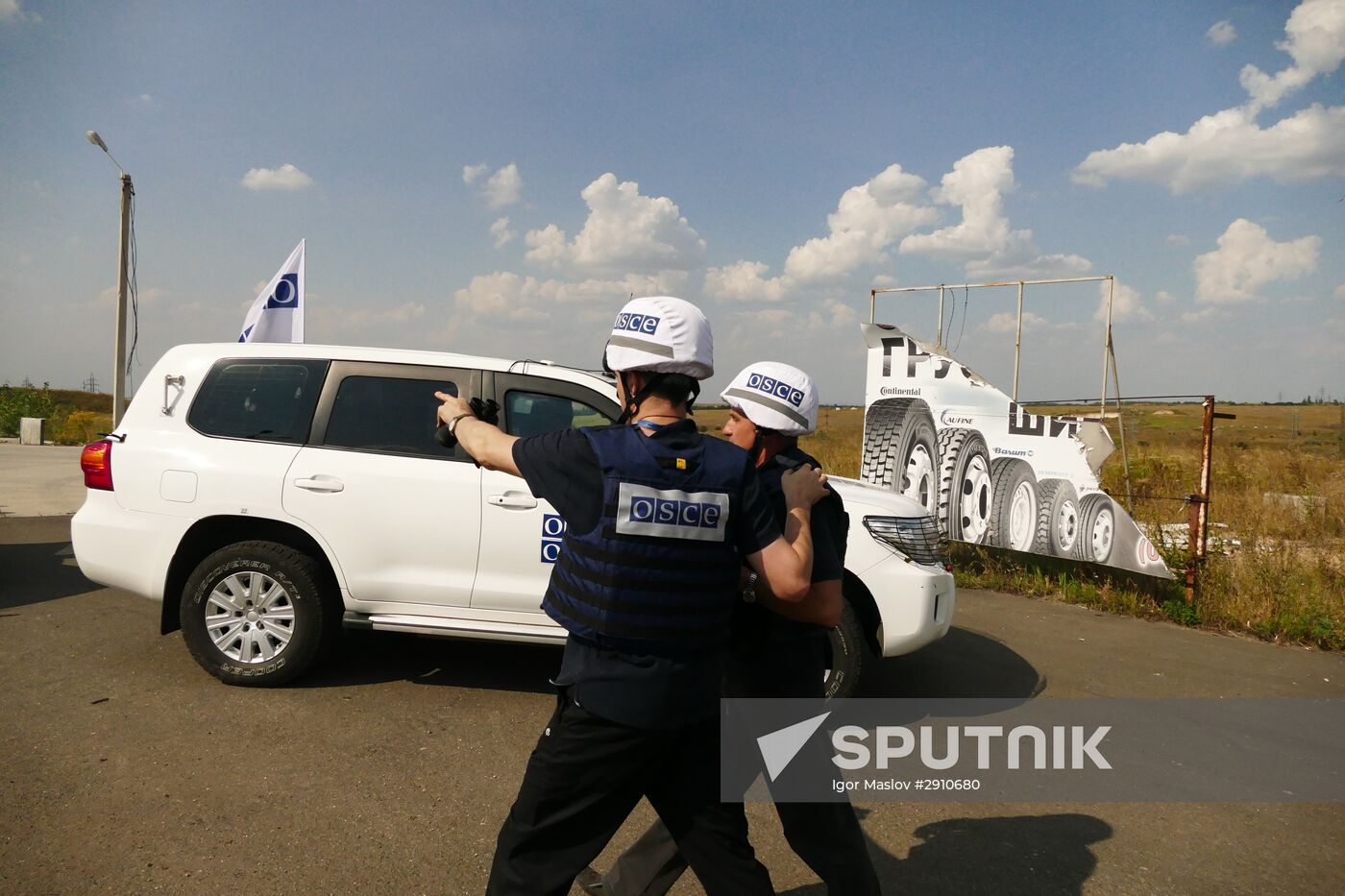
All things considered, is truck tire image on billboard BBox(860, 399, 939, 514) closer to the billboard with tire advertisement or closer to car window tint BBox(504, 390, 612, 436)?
the billboard with tire advertisement

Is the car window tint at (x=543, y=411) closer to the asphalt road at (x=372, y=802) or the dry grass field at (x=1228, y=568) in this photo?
the dry grass field at (x=1228, y=568)

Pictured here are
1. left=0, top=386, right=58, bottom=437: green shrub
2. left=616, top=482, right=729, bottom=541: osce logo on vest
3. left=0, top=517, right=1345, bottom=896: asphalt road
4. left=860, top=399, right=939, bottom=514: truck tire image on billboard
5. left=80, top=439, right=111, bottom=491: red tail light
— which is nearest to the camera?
left=616, top=482, right=729, bottom=541: osce logo on vest

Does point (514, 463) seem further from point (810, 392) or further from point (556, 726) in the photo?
point (810, 392)

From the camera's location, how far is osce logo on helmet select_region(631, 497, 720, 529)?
1.92 m

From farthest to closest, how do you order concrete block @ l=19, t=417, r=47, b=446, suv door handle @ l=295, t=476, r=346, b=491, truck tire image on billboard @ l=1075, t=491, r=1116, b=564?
concrete block @ l=19, t=417, r=47, b=446 < truck tire image on billboard @ l=1075, t=491, r=1116, b=564 < suv door handle @ l=295, t=476, r=346, b=491

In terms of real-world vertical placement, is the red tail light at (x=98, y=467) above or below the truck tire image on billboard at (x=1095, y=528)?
above

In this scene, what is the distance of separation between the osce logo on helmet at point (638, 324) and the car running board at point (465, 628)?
2804mm

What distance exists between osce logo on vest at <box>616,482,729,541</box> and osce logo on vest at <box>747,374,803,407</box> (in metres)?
0.65

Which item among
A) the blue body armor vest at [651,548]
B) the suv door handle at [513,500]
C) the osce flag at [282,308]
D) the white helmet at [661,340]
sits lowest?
the suv door handle at [513,500]

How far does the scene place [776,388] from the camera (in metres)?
2.50

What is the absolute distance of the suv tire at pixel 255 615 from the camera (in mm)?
4719

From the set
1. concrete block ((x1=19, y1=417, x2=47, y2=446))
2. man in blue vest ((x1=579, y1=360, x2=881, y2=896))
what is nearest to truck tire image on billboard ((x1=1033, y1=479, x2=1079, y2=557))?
man in blue vest ((x1=579, y1=360, x2=881, y2=896))

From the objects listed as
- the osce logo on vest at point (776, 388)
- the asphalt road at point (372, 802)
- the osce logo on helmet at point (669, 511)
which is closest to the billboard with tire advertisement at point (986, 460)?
the asphalt road at point (372, 802)

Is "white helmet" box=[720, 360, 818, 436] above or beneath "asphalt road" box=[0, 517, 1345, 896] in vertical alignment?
above
